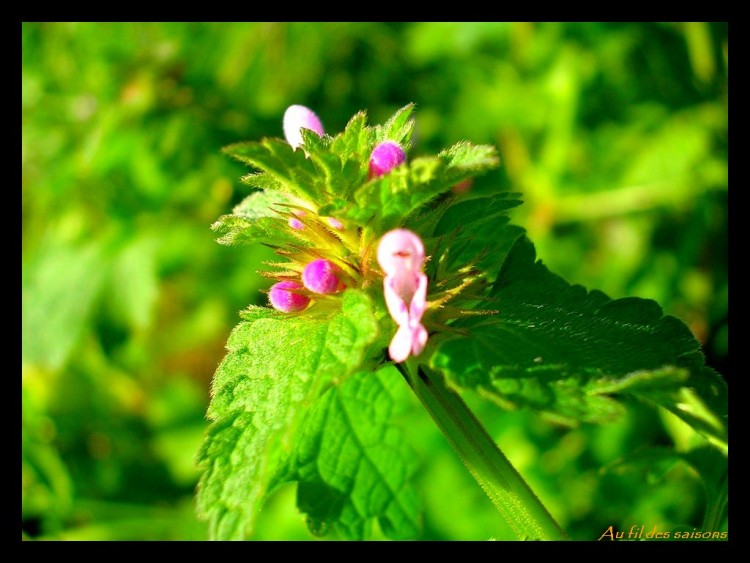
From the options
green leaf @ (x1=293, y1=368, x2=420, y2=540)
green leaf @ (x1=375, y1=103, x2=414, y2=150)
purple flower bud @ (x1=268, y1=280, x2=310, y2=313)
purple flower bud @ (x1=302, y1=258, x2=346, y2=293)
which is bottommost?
green leaf @ (x1=293, y1=368, x2=420, y2=540)

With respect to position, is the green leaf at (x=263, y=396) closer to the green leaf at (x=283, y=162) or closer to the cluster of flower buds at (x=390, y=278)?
the cluster of flower buds at (x=390, y=278)

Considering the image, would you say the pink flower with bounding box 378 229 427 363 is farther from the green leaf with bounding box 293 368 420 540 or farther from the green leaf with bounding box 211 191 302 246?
the green leaf with bounding box 293 368 420 540

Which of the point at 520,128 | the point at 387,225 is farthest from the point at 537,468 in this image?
the point at 387,225

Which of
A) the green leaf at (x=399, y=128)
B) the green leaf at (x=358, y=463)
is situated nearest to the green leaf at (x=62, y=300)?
the green leaf at (x=358, y=463)

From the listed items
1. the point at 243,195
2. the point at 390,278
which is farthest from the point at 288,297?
the point at 243,195

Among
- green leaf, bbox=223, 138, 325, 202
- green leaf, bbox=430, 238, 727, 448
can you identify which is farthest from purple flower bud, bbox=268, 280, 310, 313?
green leaf, bbox=430, 238, 727, 448
